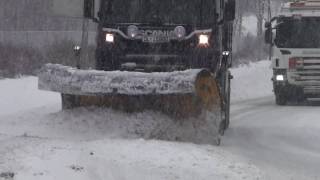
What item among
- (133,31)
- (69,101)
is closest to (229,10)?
(133,31)

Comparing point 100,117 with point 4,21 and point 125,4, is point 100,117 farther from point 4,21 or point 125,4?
point 4,21

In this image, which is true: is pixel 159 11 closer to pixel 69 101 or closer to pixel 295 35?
pixel 69 101

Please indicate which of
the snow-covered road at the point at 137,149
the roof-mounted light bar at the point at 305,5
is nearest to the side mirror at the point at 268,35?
the roof-mounted light bar at the point at 305,5

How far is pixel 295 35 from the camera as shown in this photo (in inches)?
723

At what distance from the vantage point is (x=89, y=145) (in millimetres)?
9117

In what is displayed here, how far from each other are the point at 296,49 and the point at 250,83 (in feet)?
23.4

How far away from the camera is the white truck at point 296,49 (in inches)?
724

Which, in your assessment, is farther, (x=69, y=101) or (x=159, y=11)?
(x=159, y=11)

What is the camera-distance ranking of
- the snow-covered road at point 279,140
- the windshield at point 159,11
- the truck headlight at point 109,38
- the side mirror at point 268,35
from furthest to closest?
the side mirror at point 268,35 → the truck headlight at point 109,38 → the windshield at point 159,11 → the snow-covered road at point 279,140

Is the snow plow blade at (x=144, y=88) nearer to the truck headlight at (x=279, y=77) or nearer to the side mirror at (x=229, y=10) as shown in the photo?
the side mirror at (x=229, y=10)

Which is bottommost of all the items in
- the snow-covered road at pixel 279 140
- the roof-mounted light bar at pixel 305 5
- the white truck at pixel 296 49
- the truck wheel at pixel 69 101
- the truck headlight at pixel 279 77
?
the snow-covered road at pixel 279 140

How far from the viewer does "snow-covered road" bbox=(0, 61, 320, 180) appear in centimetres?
781

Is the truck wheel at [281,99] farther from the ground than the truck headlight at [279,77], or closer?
closer

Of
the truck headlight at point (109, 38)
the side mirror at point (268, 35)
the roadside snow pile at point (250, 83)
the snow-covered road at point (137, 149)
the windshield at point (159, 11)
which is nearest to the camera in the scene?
the snow-covered road at point (137, 149)
